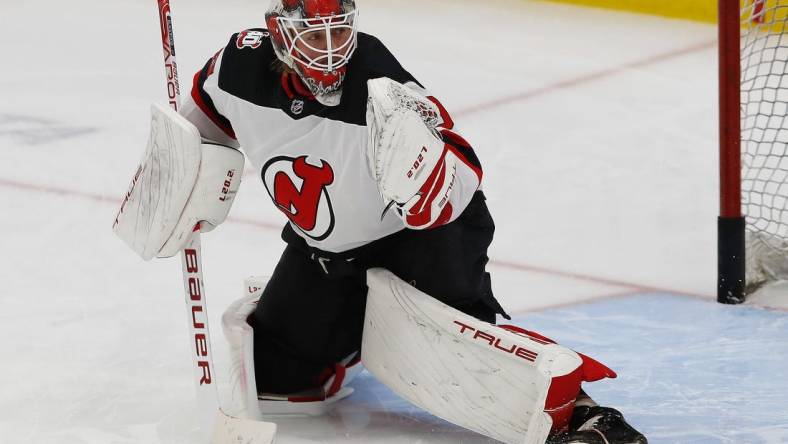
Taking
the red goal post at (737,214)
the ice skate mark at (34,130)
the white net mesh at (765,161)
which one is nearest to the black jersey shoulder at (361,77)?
the red goal post at (737,214)

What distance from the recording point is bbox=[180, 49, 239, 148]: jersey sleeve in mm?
2326

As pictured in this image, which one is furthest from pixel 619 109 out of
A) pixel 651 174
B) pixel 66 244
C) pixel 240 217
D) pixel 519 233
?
pixel 66 244

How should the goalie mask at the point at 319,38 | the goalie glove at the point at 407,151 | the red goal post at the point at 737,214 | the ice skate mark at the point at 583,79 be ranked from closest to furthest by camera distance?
the goalie glove at the point at 407,151
the goalie mask at the point at 319,38
the red goal post at the point at 737,214
the ice skate mark at the point at 583,79

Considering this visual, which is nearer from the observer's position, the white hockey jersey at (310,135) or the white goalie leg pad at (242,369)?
the white hockey jersey at (310,135)

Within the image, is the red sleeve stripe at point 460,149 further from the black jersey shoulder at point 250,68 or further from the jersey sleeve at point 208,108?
the jersey sleeve at point 208,108

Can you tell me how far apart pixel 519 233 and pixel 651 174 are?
1.96 feet

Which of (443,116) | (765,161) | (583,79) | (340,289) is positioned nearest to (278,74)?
(443,116)

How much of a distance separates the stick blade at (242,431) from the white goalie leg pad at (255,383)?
0.05 meters

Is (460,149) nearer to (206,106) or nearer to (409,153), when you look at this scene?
(409,153)

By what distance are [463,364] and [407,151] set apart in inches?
17.3

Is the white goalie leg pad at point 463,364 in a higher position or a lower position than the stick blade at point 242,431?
higher

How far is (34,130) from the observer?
4.01 meters

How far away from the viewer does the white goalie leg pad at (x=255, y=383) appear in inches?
91.1

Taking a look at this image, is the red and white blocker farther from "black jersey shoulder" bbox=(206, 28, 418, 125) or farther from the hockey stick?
the hockey stick
